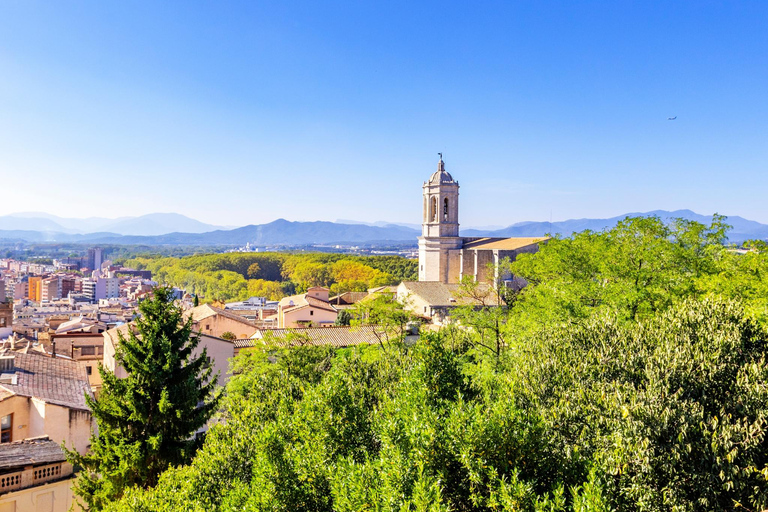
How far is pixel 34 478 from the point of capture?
48.5 feet

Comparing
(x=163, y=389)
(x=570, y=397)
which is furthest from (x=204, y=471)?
(x=570, y=397)

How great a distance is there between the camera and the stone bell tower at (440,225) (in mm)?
61406

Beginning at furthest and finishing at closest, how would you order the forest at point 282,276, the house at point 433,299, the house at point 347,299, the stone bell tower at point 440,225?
the forest at point 282,276 < the house at point 347,299 < the stone bell tower at point 440,225 < the house at point 433,299

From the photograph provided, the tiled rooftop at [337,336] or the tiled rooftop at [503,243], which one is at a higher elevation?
the tiled rooftop at [503,243]

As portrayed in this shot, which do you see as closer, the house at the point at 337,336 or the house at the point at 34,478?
the house at the point at 34,478

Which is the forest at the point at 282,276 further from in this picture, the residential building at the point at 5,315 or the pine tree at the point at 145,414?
the pine tree at the point at 145,414

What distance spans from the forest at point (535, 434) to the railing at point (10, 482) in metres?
4.81

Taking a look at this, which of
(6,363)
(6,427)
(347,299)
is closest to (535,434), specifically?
(6,427)

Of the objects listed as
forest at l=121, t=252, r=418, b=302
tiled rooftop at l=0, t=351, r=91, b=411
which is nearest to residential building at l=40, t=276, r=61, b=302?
forest at l=121, t=252, r=418, b=302

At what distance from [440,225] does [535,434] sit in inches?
2115

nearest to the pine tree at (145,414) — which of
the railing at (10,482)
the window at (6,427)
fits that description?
the railing at (10,482)

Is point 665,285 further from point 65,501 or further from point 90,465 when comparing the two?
point 65,501

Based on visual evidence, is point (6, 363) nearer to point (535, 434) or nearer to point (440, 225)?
point (535, 434)

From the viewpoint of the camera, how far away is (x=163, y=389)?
14047mm
